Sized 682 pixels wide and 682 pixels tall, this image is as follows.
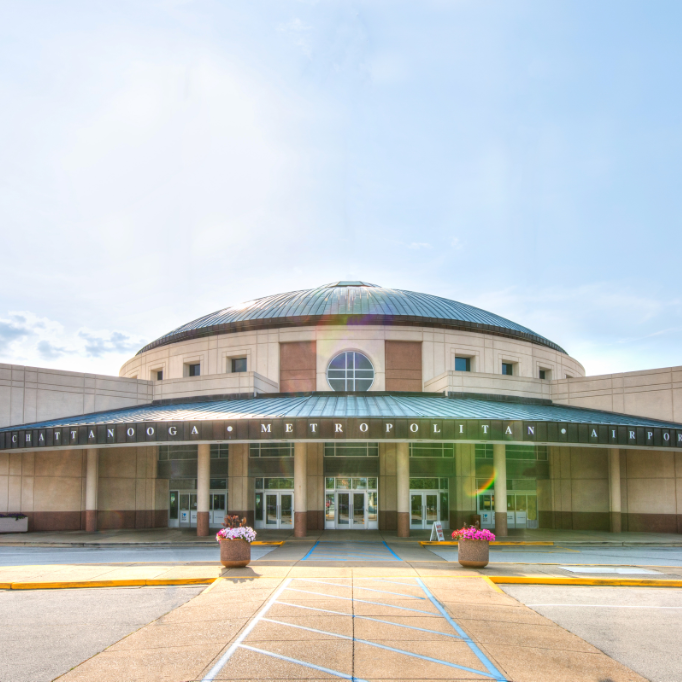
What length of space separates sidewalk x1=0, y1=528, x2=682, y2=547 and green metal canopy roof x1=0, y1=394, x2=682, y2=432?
552 centimetres

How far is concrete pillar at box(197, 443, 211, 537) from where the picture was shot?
3070 cm

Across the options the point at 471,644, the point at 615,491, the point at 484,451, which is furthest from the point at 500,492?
the point at 471,644

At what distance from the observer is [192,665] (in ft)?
32.0

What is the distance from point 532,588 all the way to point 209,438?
16582 millimetres

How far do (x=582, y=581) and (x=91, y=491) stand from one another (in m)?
26.0

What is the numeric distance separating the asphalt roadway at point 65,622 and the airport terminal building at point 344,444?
1365cm

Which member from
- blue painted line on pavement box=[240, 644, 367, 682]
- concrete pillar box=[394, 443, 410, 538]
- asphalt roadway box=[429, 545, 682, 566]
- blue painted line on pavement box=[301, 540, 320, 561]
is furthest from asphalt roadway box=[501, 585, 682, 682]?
concrete pillar box=[394, 443, 410, 538]

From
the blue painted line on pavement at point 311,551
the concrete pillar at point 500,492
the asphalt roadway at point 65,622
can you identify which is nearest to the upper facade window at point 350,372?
the concrete pillar at point 500,492

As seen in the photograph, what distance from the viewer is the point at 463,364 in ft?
128

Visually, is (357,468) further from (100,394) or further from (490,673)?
(490,673)

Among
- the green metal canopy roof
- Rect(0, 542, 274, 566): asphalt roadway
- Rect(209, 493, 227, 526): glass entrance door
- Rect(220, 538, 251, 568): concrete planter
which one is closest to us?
Rect(220, 538, 251, 568): concrete planter

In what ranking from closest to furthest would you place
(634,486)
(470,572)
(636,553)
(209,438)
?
(470,572) → (636,553) → (209,438) → (634,486)

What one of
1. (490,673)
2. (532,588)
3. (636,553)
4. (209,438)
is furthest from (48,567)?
(636,553)

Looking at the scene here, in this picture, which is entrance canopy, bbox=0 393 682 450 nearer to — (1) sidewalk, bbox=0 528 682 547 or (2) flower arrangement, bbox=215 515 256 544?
(1) sidewalk, bbox=0 528 682 547
